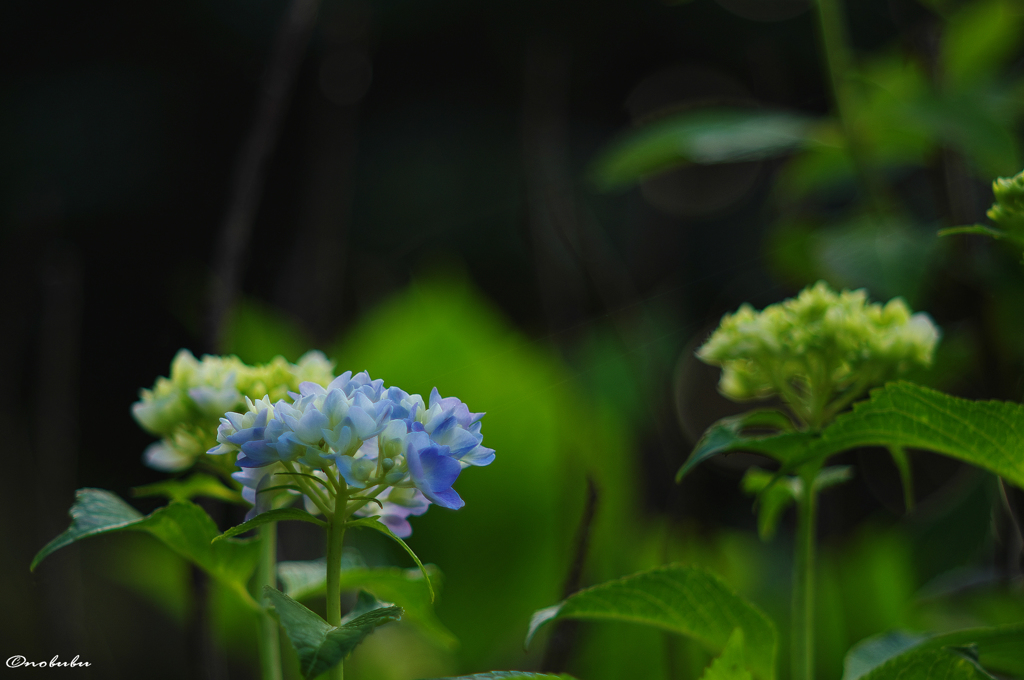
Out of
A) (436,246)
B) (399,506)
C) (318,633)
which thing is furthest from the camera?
(436,246)

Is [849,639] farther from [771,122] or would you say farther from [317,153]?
[317,153]

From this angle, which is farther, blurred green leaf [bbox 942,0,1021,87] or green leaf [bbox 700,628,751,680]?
blurred green leaf [bbox 942,0,1021,87]

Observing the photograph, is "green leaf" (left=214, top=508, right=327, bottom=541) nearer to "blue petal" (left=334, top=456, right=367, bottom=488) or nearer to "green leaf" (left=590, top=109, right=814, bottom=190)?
"blue petal" (left=334, top=456, right=367, bottom=488)

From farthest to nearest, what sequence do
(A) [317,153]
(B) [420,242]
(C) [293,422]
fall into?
(B) [420,242], (A) [317,153], (C) [293,422]

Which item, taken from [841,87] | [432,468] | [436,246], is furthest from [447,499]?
[436,246]

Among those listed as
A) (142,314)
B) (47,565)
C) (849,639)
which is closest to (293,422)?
(47,565)

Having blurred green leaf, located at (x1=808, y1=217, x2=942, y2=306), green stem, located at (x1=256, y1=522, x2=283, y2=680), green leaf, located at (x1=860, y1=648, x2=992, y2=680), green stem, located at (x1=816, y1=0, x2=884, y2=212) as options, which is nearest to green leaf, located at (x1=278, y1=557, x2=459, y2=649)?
green stem, located at (x1=256, y1=522, x2=283, y2=680)

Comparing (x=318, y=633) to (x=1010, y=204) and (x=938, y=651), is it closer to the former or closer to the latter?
(x=938, y=651)
